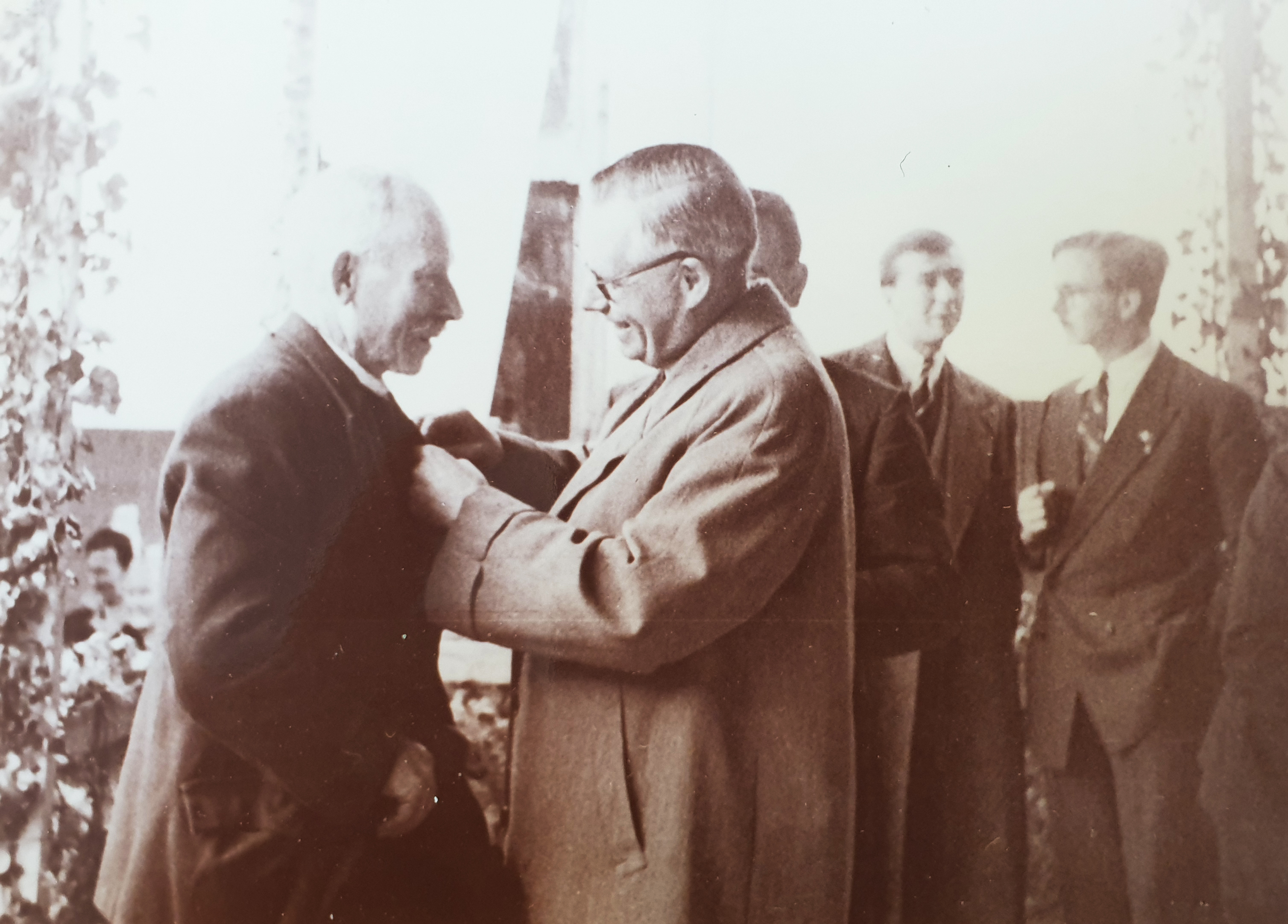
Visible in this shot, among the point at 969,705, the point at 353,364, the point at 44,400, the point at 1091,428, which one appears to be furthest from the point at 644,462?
the point at 44,400

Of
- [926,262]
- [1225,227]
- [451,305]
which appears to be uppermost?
[1225,227]

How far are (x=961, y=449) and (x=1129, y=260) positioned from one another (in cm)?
55

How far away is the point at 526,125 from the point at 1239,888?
2.11 m

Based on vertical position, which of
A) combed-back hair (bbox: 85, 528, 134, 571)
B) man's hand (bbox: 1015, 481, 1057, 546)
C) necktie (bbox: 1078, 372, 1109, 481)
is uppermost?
necktie (bbox: 1078, 372, 1109, 481)

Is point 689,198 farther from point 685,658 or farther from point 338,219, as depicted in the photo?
point 685,658

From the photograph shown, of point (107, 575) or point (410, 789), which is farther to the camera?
point (107, 575)

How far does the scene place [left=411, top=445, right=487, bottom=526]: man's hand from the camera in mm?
2064

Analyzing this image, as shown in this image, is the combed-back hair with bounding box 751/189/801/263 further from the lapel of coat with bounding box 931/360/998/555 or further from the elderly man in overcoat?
the lapel of coat with bounding box 931/360/998/555

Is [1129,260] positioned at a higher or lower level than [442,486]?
higher

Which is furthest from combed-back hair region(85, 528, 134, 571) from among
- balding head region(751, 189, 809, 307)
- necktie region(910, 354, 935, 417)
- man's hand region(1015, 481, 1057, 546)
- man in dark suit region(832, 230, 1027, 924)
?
man's hand region(1015, 481, 1057, 546)

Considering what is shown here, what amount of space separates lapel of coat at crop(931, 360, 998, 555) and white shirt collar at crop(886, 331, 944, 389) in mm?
19

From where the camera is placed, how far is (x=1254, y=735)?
2.22 meters

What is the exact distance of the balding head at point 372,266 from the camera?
2.12 m

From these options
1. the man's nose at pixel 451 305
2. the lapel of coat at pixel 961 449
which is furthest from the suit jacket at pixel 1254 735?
the man's nose at pixel 451 305
